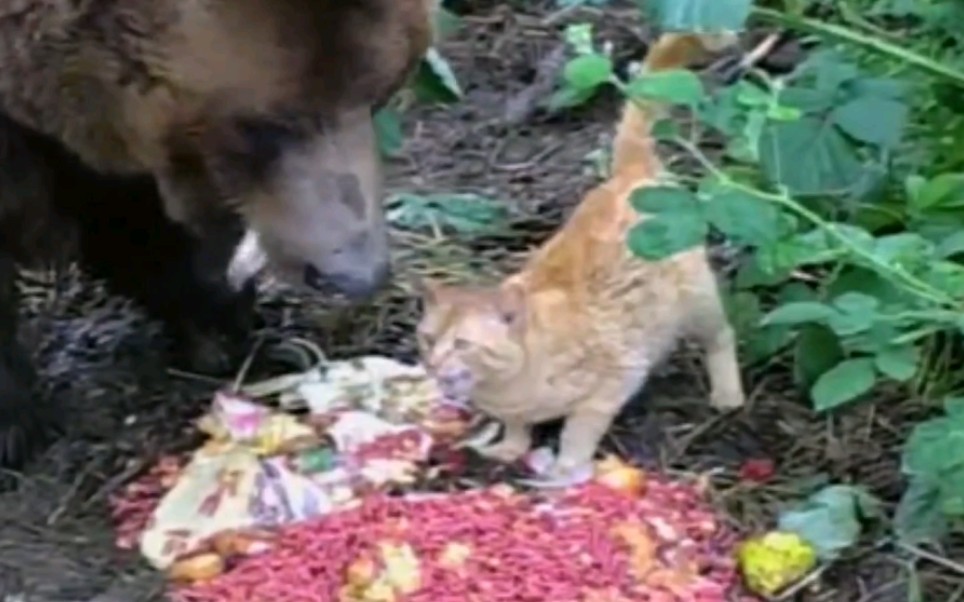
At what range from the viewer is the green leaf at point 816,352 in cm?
339

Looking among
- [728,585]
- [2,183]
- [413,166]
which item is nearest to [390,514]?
[728,585]

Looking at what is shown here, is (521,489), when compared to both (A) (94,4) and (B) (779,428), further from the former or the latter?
(A) (94,4)

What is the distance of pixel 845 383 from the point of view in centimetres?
318

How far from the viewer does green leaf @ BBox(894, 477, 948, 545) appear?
10.6 feet

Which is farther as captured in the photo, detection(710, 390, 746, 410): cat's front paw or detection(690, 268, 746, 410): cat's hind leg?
detection(710, 390, 746, 410): cat's front paw

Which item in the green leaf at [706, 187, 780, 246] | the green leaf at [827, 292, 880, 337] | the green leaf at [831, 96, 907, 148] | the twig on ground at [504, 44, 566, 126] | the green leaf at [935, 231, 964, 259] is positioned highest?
the green leaf at [831, 96, 907, 148]

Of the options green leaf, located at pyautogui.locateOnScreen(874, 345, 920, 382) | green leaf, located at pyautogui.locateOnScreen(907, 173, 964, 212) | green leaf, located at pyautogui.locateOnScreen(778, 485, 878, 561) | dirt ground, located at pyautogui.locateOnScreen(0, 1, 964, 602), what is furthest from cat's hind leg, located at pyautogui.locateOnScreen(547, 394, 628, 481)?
green leaf, located at pyautogui.locateOnScreen(907, 173, 964, 212)

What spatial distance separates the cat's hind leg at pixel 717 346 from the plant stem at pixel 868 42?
0.33 meters

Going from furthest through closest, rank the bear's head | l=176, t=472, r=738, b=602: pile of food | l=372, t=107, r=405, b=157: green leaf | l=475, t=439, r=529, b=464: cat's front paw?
1. l=372, t=107, r=405, b=157: green leaf
2. l=475, t=439, r=529, b=464: cat's front paw
3. l=176, t=472, r=738, b=602: pile of food
4. the bear's head

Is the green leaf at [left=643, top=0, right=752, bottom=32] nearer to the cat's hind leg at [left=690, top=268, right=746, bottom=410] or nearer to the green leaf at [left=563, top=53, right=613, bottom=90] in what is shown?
the green leaf at [left=563, top=53, right=613, bottom=90]

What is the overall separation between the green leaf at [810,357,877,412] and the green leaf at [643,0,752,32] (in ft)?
1.44

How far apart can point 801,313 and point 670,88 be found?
33cm

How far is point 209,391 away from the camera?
3738 millimetres

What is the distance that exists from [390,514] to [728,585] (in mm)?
409
